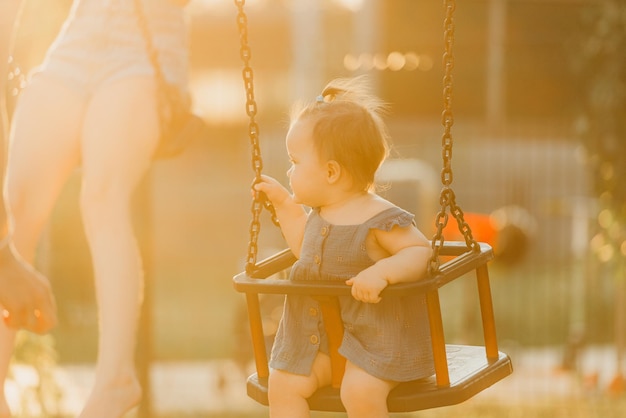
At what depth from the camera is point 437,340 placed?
8.82 feet

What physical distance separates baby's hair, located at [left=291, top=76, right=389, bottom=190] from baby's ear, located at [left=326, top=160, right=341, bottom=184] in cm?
1

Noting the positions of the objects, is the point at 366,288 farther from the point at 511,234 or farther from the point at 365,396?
the point at 511,234

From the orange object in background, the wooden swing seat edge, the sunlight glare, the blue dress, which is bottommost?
the orange object in background

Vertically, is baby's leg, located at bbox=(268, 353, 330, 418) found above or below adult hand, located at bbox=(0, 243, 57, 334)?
below

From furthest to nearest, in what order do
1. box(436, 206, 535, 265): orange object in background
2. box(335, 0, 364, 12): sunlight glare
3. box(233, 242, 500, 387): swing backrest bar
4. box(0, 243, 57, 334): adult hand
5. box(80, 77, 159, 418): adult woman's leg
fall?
1. box(335, 0, 364, 12): sunlight glare
2. box(436, 206, 535, 265): orange object in background
3. box(80, 77, 159, 418): adult woman's leg
4. box(233, 242, 500, 387): swing backrest bar
5. box(0, 243, 57, 334): adult hand

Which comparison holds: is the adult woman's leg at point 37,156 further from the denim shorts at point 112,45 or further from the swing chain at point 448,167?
the swing chain at point 448,167

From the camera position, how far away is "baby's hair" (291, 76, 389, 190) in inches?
110

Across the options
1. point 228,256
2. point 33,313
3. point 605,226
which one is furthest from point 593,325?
point 33,313

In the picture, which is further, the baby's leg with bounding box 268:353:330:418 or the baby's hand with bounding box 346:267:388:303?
the baby's leg with bounding box 268:353:330:418

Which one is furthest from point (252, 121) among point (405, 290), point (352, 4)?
point (352, 4)

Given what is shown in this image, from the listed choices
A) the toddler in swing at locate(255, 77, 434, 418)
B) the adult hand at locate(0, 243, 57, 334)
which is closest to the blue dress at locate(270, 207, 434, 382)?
the toddler in swing at locate(255, 77, 434, 418)

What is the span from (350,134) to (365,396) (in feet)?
2.07

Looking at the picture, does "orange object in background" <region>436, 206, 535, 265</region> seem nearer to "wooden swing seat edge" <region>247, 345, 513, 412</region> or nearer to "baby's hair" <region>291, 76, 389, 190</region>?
"wooden swing seat edge" <region>247, 345, 513, 412</region>

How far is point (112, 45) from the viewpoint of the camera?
3467 millimetres
